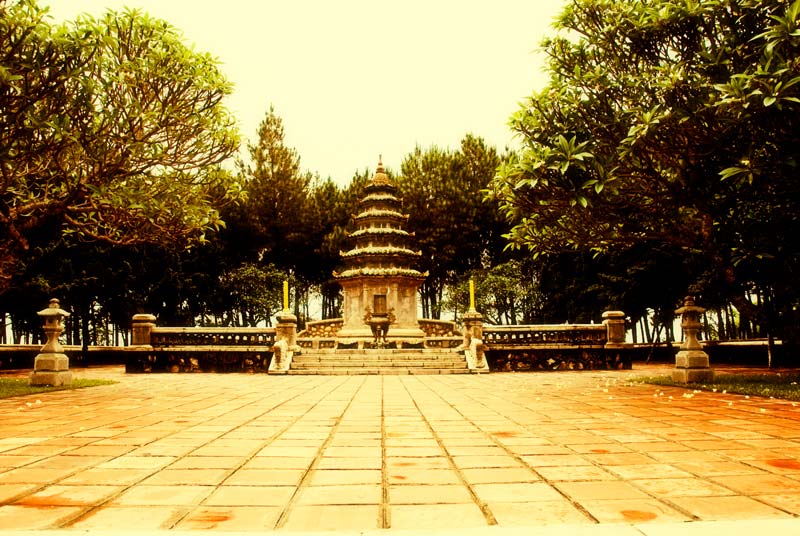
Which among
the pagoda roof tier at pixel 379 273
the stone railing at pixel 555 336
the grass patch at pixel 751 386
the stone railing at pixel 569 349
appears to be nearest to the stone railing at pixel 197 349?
the pagoda roof tier at pixel 379 273

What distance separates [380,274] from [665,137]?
61.0 ft

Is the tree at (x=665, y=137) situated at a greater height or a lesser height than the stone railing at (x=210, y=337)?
greater

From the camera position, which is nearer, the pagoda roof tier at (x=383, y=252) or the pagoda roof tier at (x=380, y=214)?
the pagoda roof tier at (x=383, y=252)

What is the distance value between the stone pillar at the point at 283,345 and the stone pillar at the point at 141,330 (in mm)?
4507

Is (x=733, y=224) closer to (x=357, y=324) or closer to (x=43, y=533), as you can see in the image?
(x=43, y=533)

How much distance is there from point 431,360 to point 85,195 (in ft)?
42.3

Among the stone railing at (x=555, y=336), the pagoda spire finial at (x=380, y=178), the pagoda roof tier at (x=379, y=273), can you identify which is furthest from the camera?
the pagoda spire finial at (x=380, y=178)

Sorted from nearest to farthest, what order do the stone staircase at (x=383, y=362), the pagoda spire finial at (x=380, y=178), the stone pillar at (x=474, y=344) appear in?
the stone staircase at (x=383, y=362), the stone pillar at (x=474, y=344), the pagoda spire finial at (x=380, y=178)

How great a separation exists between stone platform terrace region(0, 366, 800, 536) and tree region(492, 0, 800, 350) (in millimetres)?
4327

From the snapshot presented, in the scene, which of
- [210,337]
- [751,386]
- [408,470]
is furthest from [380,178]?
[408,470]

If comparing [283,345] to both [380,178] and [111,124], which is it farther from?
[380,178]

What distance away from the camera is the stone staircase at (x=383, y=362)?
19.2m

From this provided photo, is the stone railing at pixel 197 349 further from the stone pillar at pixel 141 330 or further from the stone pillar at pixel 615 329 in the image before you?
the stone pillar at pixel 615 329

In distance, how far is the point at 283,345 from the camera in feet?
65.4
